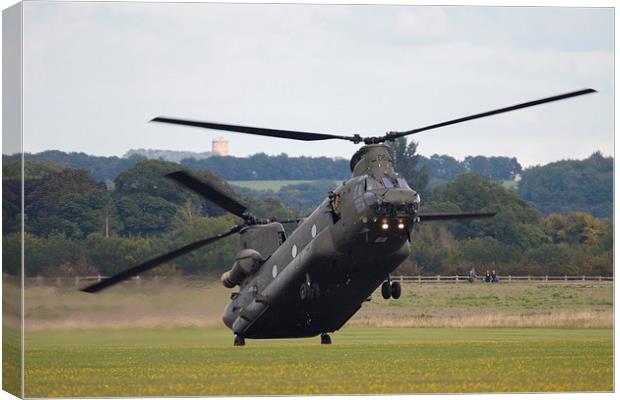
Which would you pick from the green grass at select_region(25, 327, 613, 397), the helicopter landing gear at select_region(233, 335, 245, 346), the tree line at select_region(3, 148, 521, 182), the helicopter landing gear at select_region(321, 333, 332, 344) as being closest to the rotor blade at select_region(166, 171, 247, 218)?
the helicopter landing gear at select_region(233, 335, 245, 346)

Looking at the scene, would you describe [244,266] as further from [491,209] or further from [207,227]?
[491,209]

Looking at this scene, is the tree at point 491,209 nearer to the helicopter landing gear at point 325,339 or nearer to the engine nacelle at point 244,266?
the helicopter landing gear at point 325,339

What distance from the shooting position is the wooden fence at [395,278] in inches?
1725

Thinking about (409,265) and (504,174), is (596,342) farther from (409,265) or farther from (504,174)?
(504,174)

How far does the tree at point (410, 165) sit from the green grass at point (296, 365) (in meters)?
27.5

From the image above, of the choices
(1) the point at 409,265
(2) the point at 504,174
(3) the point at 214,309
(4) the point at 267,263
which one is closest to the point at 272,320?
(4) the point at 267,263

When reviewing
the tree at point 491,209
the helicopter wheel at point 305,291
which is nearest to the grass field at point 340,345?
the helicopter wheel at point 305,291

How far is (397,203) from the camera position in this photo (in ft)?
116

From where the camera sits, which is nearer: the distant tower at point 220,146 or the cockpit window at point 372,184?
the cockpit window at point 372,184

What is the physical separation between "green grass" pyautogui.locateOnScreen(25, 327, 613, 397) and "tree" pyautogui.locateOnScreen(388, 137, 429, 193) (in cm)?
2753

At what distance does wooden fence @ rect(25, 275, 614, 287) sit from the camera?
4381 centimetres

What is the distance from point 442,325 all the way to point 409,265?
7021 mm

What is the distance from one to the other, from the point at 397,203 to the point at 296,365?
14.4 ft

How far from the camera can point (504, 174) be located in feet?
224
